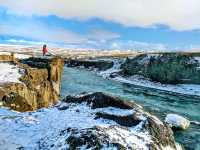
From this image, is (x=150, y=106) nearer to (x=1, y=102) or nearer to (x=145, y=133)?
(x=1, y=102)

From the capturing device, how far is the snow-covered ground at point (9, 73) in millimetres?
36656

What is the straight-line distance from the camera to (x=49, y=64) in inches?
1996

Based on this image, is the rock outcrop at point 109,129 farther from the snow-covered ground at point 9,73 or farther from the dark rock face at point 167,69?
the dark rock face at point 167,69

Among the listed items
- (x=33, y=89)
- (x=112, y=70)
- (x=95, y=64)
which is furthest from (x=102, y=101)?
(x=95, y=64)

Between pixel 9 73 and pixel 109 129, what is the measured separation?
25325 mm

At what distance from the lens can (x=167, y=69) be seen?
311 ft

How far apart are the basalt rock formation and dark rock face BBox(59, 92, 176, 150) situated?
29.2ft

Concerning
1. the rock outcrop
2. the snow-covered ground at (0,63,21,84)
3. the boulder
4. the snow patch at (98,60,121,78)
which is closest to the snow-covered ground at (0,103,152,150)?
the rock outcrop

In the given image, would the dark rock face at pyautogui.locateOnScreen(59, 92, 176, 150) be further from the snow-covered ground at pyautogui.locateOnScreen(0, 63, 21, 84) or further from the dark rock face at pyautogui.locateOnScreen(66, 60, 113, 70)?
the dark rock face at pyautogui.locateOnScreen(66, 60, 113, 70)

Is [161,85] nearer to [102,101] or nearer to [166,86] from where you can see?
[166,86]

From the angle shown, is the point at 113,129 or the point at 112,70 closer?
the point at 113,129

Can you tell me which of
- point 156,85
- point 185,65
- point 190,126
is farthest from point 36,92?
point 185,65

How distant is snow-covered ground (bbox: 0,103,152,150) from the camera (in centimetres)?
1655

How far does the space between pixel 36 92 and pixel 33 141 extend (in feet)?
76.9
